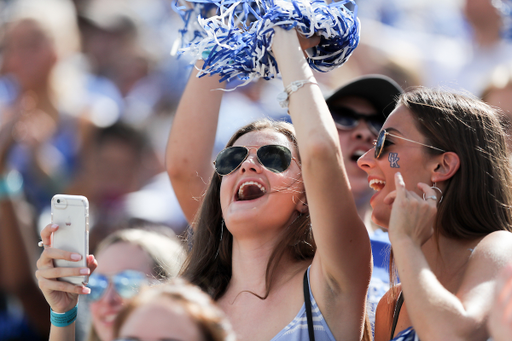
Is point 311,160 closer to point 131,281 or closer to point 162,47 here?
point 131,281

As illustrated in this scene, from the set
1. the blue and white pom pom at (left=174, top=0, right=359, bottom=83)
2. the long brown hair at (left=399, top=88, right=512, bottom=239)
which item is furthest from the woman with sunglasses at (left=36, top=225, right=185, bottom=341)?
the long brown hair at (left=399, top=88, right=512, bottom=239)

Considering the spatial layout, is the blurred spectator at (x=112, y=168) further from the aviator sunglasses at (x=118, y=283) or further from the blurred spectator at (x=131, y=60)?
the aviator sunglasses at (x=118, y=283)

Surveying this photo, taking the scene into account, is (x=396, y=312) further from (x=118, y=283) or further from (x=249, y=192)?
(x=118, y=283)

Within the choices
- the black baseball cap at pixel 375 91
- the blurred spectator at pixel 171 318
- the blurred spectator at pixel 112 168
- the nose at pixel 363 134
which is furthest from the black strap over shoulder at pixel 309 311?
the blurred spectator at pixel 112 168

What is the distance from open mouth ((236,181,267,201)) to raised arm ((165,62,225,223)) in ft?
1.68

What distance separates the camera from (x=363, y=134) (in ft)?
9.74

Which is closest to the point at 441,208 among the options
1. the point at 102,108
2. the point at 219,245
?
the point at 219,245

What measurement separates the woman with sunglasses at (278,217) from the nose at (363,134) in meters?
0.61

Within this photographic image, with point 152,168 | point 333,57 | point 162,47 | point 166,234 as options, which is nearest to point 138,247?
point 166,234

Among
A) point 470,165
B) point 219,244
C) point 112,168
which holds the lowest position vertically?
point 112,168

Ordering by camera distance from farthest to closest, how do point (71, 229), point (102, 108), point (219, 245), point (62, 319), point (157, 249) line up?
point (102, 108), point (157, 249), point (219, 245), point (62, 319), point (71, 229)

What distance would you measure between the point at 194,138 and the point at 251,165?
0.61 metres

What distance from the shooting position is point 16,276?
345cm

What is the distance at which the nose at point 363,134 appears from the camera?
9.70 ft
